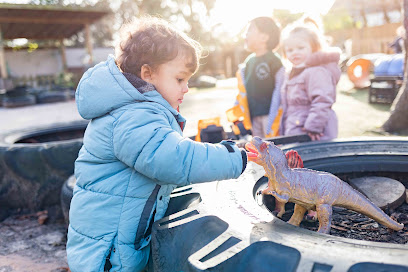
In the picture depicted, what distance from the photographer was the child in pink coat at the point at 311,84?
2.32m

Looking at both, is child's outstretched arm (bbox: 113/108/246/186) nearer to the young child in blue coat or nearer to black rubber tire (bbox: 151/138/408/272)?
the young child in blue coat

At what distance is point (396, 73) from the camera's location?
697 centimetres

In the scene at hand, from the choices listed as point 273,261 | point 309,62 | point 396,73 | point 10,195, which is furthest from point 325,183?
point 396,73

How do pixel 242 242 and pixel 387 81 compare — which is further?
pixel 387 81

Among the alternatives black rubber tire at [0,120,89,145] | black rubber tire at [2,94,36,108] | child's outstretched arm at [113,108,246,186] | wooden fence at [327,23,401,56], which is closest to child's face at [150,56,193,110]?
child's outstretched arm at [113,108,246,186]

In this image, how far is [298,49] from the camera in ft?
8.00

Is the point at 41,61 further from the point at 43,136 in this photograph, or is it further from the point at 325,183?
the point at 325,183

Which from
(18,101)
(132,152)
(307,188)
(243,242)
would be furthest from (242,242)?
(18,101)

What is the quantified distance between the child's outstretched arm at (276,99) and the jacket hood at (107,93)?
1689 mm

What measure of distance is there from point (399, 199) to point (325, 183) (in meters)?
0.62

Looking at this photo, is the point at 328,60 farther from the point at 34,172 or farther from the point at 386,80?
the point at 386,80

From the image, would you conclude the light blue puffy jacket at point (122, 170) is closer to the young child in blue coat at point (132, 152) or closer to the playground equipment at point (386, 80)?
the young child in blue coat at point (132, 152)


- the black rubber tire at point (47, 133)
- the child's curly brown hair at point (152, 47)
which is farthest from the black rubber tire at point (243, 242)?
the black rubber tire at point (47, 133)

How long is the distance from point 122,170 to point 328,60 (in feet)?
5.60
